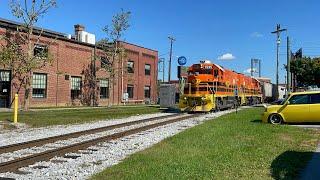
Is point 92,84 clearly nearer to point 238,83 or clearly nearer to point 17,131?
point 238,83

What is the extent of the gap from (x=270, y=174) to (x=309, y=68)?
6750 cm

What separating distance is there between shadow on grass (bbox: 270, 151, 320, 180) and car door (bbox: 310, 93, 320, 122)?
9194 mm

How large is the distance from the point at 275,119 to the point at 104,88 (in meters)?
36.2

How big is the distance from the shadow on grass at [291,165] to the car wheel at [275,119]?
9973mm

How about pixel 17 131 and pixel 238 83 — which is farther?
pixel 238 83

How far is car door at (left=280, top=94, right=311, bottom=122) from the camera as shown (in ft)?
70.8

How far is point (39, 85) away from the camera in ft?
145

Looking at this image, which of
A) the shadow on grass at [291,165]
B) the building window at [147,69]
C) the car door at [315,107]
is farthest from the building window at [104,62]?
the shadow on grass at [291,165]

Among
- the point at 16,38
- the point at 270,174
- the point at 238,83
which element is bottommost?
the point at 270,174

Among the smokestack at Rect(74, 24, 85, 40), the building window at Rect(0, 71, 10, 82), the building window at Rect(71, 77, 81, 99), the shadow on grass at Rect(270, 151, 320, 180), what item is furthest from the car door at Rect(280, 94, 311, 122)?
the smokestack at Rect(74, 24, 85, 40)

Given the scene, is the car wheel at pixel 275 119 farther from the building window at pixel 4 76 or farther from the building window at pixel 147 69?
the building window at pixel 147 69

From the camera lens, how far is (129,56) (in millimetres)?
61812

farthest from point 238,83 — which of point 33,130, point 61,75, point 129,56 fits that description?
point 33,130

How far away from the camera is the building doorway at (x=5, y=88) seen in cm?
4040
